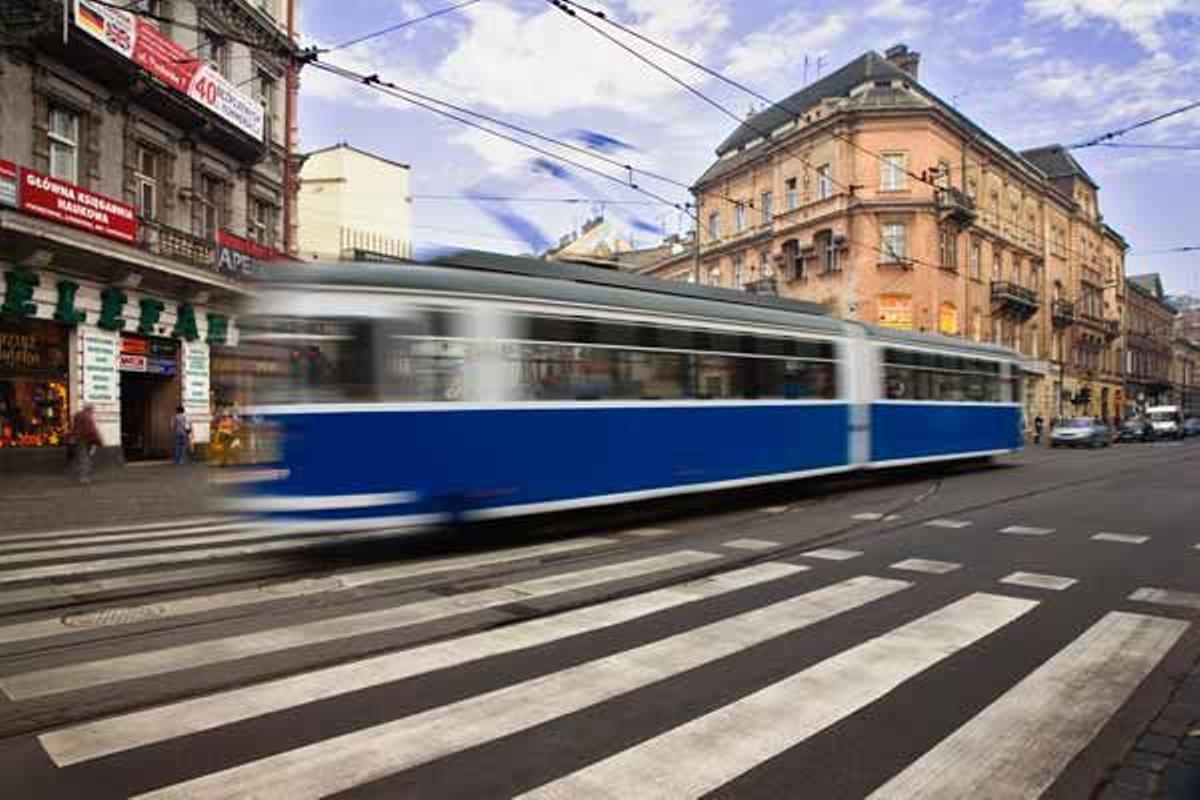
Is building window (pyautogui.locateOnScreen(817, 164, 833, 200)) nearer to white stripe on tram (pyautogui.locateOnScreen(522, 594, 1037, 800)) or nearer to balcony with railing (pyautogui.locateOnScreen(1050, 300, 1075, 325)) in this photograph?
balcony with railing (pyautogui.locateOnScreen(1050, 300, 1075, 325))

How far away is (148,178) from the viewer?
20625 mm

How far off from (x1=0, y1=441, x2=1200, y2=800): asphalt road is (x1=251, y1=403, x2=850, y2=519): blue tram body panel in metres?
0.67

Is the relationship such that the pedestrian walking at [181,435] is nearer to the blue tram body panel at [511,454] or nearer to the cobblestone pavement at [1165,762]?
the blue tram body panel at [511,454]

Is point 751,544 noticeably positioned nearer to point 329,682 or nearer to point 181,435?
point 329,682

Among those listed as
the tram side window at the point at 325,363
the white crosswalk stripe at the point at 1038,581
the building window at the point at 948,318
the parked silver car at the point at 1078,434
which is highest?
the building window at the point at 948,318

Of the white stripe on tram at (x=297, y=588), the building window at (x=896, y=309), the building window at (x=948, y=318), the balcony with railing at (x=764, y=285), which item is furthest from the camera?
the balcony with railing at (x=764, y=285)

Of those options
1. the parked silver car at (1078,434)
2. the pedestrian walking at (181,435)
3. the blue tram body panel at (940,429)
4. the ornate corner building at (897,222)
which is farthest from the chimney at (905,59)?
the pedestrian walking at (181,435)

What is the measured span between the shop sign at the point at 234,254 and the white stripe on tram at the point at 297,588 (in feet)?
54.0

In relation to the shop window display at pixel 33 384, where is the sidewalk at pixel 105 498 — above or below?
below

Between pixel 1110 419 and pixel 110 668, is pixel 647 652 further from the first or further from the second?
pixel 1110 419

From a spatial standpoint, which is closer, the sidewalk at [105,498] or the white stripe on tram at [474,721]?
the white stripe on tram at [474,721]

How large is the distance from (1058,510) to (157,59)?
20.7m

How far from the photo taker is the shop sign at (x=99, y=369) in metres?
18.7

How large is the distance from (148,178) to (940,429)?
19948 mm
